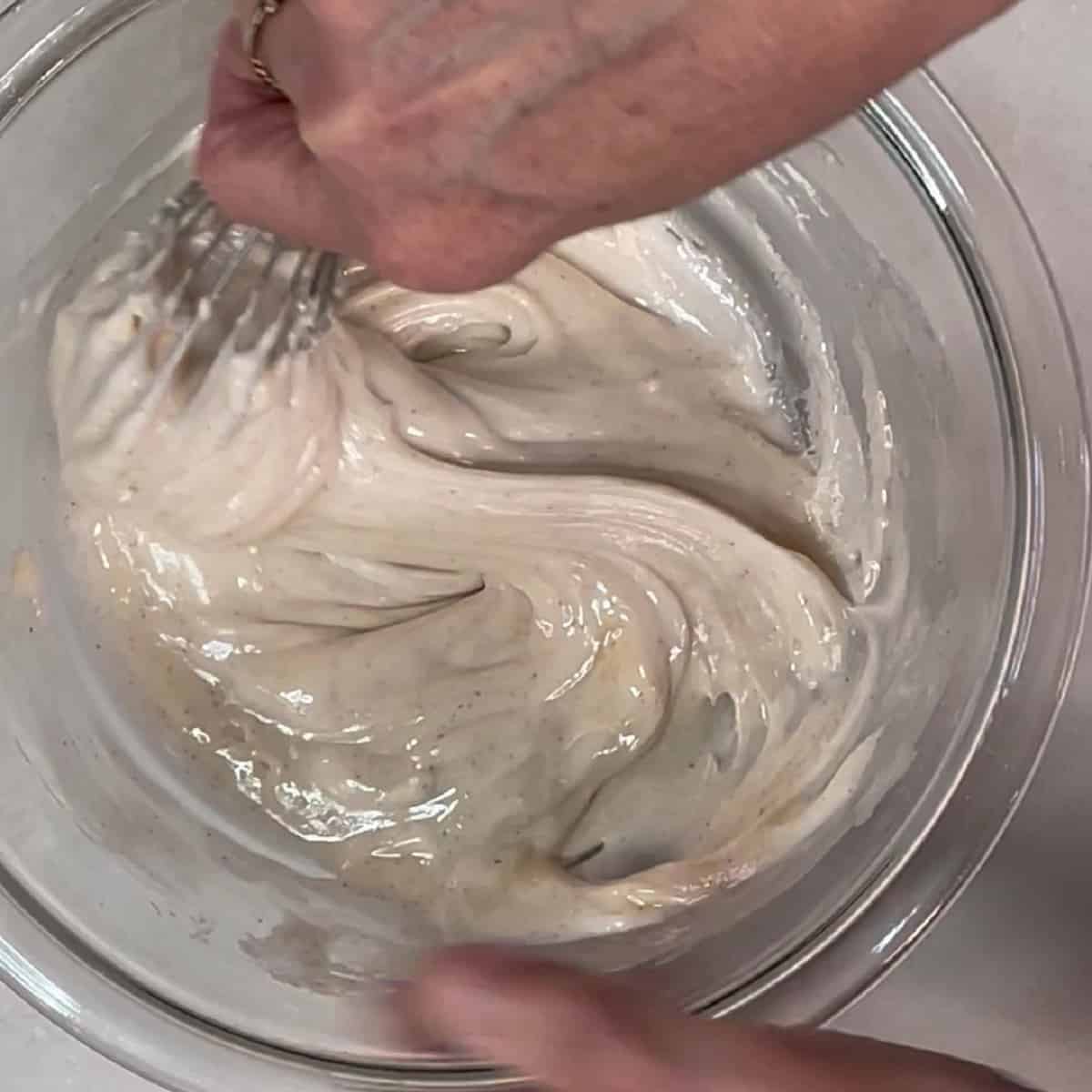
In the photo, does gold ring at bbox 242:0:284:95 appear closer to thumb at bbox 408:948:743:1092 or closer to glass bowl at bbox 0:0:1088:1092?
glass bowl at bbox 0:0:1088:1092

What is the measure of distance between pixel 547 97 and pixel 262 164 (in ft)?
0.53

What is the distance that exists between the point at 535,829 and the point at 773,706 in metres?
0.19

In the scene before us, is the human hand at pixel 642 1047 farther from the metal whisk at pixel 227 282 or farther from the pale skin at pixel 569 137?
the metal whisk at pixel 227 282

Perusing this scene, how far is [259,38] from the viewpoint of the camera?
0.53 metres

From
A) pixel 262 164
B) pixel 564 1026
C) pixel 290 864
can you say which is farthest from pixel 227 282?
pixel 564 1026

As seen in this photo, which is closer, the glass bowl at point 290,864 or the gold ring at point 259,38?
the gold ring at point 259,38

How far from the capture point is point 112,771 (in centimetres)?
84

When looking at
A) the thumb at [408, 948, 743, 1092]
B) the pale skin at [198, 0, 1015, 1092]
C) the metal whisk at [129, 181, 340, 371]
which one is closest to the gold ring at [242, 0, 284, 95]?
the pale skin at [198, 0, 1015, 1092]

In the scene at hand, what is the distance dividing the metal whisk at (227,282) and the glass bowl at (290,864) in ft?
0.18

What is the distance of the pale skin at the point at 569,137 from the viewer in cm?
44

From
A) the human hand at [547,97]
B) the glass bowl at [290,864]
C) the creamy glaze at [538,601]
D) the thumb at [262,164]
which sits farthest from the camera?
the creamy glaze at [538,601]

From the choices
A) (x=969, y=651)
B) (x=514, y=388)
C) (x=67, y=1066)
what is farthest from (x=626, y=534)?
(x=67, y=1066)

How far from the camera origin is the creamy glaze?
0.85 meters

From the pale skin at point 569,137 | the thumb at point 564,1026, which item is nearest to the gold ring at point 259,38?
the pale skin at point 569,137
